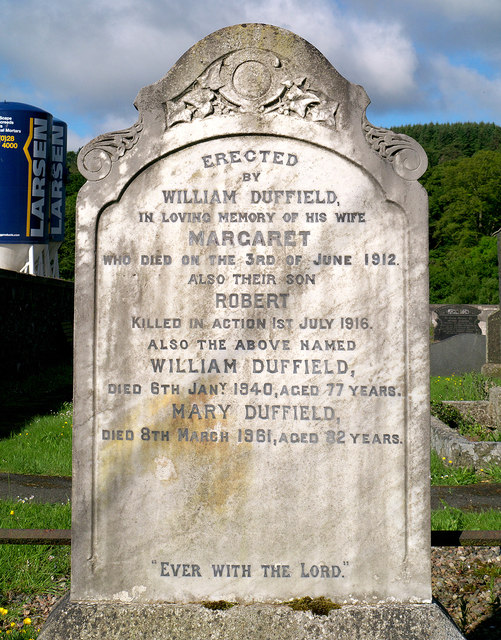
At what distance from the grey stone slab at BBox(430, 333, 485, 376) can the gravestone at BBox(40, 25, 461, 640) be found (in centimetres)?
1164

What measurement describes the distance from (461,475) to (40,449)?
15.2 feet

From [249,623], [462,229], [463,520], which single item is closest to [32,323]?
[463,520]

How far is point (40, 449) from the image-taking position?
7500mm

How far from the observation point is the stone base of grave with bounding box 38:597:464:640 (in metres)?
2.59

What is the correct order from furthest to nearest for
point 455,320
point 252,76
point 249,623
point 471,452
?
point 455,320 < point 471,452 < point 252,76 < point 249,623

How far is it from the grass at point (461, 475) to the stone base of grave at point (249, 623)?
3.95 meters

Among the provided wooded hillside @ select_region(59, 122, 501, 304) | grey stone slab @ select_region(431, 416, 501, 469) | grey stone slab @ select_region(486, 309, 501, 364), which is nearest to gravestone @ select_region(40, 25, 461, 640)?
grey stone slab @ select_region(431, 416, 501, 469)

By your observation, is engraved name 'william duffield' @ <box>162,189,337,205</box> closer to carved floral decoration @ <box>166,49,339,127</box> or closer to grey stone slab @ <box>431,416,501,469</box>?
carved floral decoration @ <box>166,49,339,127</box>

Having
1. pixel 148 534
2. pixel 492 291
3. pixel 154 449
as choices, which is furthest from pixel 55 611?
pixel 492 291

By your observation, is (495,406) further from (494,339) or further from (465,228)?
(465,228)

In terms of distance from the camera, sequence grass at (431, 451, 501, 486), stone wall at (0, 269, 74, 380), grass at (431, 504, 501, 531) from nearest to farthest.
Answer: grass at (431, 504, 501, 531)
grass at (431, 451, 501, 486)
stone wall at (0, 269, 74, 380)

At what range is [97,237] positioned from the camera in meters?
2.80

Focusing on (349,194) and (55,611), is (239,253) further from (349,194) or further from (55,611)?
(55,611)

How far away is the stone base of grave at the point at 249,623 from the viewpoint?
2586mm
